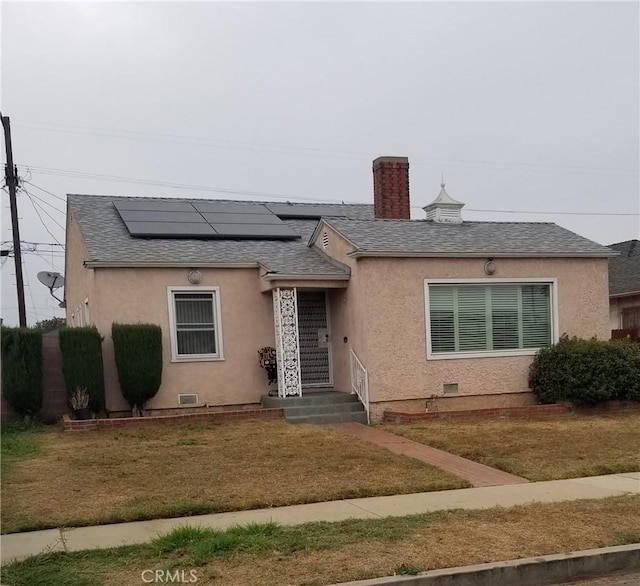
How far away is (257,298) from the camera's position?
48.8 feet

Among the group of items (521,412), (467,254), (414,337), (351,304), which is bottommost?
(521,412)

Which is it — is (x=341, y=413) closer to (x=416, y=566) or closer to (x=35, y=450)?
(x=35, y=450)

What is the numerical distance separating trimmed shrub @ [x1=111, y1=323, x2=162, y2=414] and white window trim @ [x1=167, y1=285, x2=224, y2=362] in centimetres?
61

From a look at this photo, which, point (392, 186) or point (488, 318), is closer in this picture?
point (488, 318)

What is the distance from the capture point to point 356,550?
18.3 feet

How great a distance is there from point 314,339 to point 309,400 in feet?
6.72

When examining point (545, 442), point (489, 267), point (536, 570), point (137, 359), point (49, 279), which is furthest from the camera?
point (49, 279)

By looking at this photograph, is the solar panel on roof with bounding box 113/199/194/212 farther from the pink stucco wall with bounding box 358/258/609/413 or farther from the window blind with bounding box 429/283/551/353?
the window blind with bounding box 429/283/551/353

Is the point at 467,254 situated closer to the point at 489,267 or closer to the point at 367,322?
the point at 489,267

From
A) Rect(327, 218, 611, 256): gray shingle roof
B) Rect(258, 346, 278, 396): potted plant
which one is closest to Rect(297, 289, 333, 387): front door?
Rect(258, 346, 278, 396): potted plant

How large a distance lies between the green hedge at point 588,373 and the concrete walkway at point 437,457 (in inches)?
164

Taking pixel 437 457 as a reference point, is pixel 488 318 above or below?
above

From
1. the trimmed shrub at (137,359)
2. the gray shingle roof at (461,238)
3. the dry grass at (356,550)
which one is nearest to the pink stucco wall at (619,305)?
the gray shingle roof at (461,238)

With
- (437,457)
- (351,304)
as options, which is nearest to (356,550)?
(437,457)
